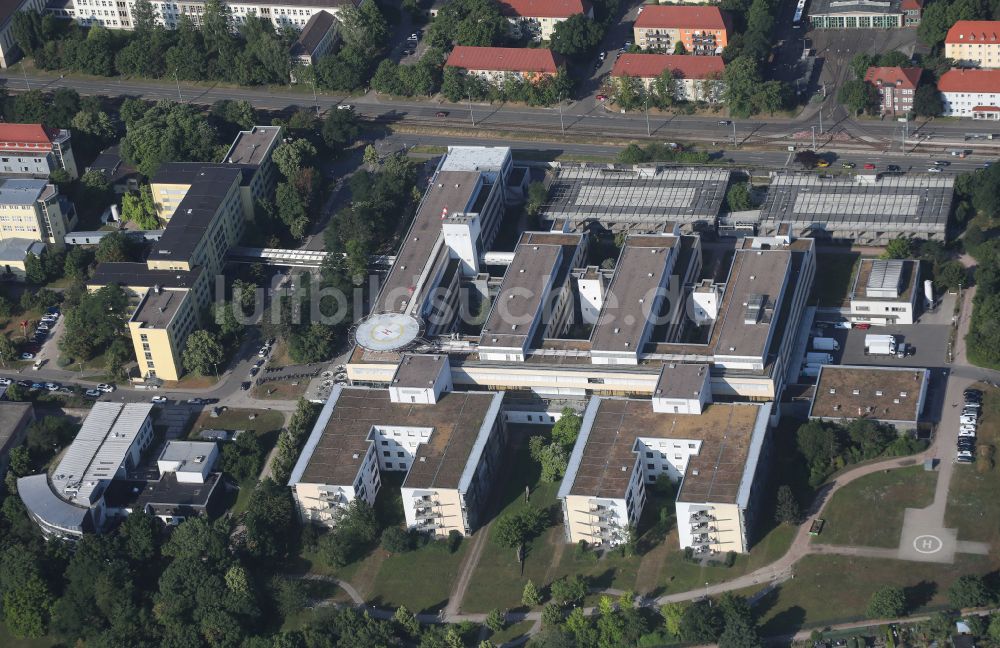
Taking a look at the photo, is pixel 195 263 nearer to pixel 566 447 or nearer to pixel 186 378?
pixel 186 378

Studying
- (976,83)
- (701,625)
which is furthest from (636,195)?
(701,625)

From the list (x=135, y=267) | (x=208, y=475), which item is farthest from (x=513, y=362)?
(x=135, y=267)

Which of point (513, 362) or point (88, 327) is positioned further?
point (88, 327)

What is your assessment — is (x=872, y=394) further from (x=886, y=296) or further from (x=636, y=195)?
(x=636, y=195)

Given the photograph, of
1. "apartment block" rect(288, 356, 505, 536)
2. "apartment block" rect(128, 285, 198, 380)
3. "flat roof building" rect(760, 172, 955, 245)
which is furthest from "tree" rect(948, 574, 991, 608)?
"apartment block" rect(128, 285, 198, 380)

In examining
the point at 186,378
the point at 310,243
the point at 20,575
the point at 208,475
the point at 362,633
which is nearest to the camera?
the point at 362,633

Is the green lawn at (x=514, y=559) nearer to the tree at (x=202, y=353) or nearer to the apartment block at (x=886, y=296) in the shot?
the tree at (x=202, y=353)

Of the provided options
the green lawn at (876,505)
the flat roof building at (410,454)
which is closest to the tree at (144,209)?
the flat roof building at (410,454)
